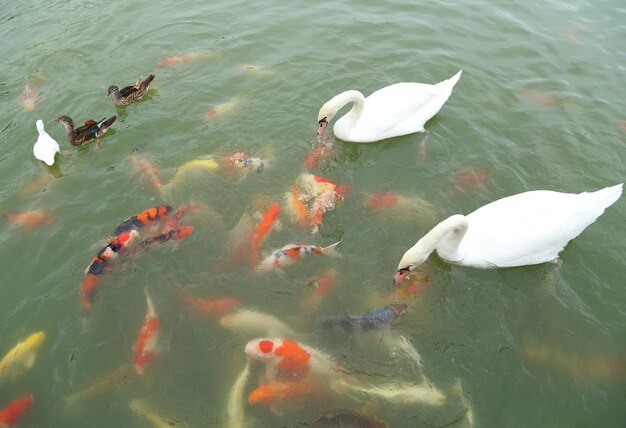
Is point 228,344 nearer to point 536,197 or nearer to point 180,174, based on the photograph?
point 180,174

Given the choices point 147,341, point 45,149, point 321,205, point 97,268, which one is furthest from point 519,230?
point 45,149

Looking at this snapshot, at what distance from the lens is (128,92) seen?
9.31 meters

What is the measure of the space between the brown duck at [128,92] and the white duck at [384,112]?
435 centimetres

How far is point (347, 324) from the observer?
18.7ft

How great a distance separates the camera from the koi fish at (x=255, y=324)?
577cm

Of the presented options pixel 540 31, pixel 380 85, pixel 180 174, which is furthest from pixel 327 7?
pixel 180 174

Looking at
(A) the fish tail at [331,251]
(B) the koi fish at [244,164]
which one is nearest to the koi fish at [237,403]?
(A) the fish tail at [331,251]

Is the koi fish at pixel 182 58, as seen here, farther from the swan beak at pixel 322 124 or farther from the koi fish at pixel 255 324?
the koi fish at pixel 255 324

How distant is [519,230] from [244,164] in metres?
4.72

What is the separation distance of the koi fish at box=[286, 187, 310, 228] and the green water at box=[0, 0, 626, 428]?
18 centimetres

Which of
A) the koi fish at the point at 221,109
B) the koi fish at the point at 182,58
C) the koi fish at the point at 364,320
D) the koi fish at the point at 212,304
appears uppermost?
the koi fish at the point at 182,58

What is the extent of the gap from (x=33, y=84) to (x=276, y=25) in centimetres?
645

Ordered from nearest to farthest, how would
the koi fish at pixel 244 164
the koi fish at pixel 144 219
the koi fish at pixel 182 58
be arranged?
the koi fish at pixel 144 219
the koi fish at pixel 244 164
the koi fish at pixel 182 58

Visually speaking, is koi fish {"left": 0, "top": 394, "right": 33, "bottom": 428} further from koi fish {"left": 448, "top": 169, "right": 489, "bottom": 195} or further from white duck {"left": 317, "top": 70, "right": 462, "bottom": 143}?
koi fish {"left": 448, "top": 169, "right": 489, "bottom": 195}
